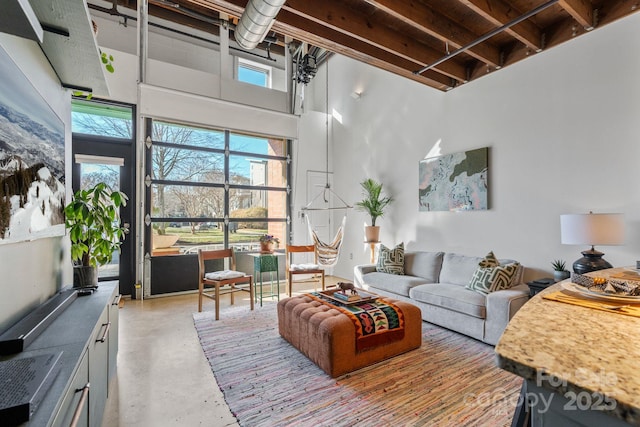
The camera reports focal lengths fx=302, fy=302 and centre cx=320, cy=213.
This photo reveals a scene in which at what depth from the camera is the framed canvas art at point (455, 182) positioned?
3689 millimetres

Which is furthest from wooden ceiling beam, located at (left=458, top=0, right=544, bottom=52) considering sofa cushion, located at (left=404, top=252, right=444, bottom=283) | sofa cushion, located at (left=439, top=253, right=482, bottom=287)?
sofa cushion, located at (left=404, top=252, right=444, bottom=283)

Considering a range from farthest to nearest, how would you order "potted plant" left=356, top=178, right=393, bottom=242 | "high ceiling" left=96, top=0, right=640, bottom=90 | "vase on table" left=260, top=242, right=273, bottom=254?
"potted plant" left=356, top=178, right=393, bottom=242, "vase on table" left=260, top=242, right=273, bottom=254, "high ceiling" left=96, top=0, right=640, bottom=90

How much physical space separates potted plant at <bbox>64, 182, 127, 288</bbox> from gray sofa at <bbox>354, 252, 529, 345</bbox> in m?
3.07

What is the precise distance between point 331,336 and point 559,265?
2376 mm

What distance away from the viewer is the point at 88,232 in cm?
243

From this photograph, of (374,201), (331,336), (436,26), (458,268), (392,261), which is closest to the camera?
(331,336)

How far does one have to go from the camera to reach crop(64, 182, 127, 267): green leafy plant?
2256 mm

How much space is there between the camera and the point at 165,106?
14.8 ft

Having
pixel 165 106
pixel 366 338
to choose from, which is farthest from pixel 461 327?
pixel 165 106

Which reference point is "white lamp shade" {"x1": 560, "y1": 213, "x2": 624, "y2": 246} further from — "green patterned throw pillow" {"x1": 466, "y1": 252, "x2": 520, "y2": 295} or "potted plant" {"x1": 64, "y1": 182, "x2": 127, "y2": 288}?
"potted plant" {"x1": 64, "y1": 182, "x2": 127, "y2": 288}

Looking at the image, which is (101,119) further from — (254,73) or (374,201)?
(374,201)

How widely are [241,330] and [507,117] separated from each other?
382 cm

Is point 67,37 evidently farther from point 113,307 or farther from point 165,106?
point 165,106

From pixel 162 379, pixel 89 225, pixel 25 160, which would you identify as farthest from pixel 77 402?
pixel 89 225
